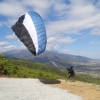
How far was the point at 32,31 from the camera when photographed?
75.3 ft

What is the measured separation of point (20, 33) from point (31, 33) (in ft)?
5.55

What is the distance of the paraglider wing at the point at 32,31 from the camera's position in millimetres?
21991

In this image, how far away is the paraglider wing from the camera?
866 inches

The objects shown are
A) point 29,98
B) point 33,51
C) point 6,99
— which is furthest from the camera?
point 33,51

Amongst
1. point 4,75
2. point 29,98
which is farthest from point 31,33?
point 4,75

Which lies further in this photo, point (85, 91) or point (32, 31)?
point (32, 31)

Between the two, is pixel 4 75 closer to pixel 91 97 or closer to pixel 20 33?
pixel 20 33

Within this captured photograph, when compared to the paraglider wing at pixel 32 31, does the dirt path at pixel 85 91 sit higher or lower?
lower

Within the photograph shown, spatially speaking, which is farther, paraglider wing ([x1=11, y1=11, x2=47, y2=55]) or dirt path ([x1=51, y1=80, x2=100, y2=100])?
paraglider wing ([x1=11, y1=11, x2=47, y2=55])

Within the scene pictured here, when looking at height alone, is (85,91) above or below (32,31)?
below

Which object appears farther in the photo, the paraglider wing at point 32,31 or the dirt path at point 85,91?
the paraglider wing at point 32,31

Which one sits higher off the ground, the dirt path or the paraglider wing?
the paraglider wing

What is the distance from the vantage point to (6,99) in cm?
1474

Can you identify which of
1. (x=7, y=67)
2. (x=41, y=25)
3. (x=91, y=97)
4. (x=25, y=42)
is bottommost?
(x=91, y=97)
